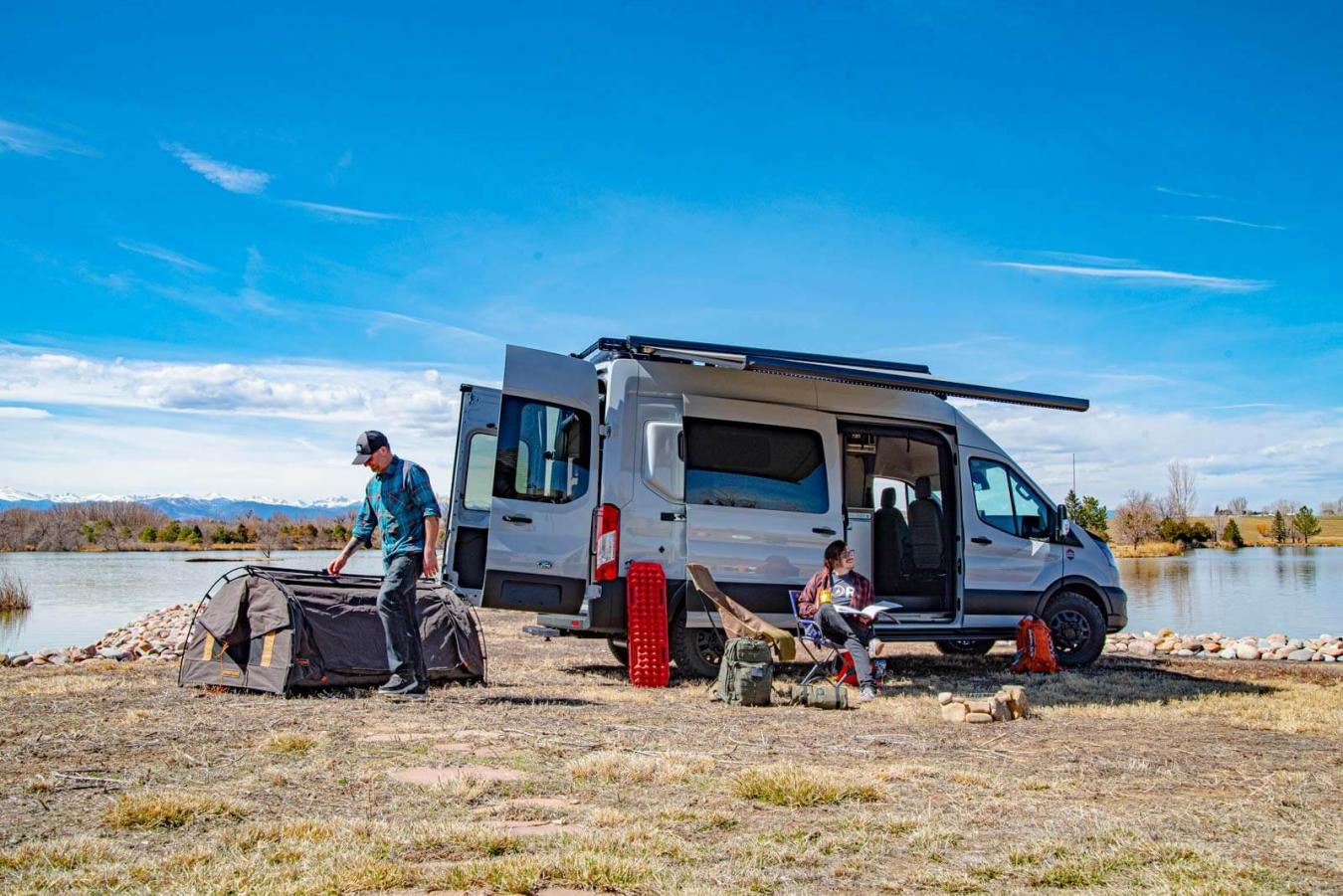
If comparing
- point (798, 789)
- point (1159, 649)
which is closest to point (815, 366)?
point (798, 789)

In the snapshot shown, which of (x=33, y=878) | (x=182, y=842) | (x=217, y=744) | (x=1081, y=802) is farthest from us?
(x=217, y=744)

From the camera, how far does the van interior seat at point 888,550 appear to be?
10.3m

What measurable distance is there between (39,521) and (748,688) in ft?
199

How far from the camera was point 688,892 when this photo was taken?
3.22 meters

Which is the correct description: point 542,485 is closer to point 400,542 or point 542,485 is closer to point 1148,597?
point 400,542

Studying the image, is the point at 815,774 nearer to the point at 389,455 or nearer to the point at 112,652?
the point at 389,455

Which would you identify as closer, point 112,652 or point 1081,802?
point 1081,802

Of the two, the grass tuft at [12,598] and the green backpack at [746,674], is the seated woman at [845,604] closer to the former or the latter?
the green backpack at [746,674]

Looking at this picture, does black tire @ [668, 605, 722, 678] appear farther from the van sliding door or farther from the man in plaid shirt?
the man in plaid shirt

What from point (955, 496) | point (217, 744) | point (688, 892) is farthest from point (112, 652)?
point (688, 892)

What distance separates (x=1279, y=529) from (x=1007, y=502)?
72327mm

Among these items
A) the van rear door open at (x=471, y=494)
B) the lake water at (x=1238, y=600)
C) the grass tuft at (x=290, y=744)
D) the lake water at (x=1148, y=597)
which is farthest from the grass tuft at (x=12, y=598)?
the lake water at (x=1238, y=600)

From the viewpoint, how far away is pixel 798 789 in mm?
4484

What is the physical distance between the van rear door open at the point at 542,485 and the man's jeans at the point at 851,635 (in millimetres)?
1956
